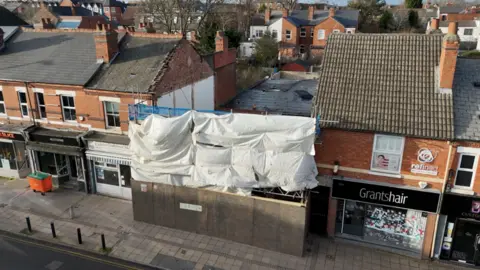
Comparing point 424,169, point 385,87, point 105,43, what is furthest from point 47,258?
point 385,87

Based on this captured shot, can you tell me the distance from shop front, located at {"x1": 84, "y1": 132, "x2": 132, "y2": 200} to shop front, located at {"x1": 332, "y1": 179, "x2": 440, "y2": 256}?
32.3 ft

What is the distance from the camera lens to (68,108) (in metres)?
18.0

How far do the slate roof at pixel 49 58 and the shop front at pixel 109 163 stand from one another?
3115 millimetres

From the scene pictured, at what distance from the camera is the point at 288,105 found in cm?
2442

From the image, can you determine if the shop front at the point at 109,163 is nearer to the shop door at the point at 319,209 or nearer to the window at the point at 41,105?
the window at the point at 41,105

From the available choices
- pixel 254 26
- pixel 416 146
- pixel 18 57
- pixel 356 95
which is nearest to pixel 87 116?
pixel 18 57

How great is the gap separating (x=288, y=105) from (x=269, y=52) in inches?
823

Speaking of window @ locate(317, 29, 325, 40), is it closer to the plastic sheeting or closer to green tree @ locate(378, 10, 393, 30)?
green tree @ locate(378, 10, 393, 30)

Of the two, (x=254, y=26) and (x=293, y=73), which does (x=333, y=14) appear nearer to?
(x=254, y=26)

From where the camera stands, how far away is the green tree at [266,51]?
1716 inches

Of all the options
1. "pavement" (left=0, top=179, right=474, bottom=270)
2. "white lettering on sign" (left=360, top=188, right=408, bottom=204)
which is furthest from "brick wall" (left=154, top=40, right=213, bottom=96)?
"white lettering on sign" (left=360, top=188, right=408, bottom=204)

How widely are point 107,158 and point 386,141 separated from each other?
1256cm

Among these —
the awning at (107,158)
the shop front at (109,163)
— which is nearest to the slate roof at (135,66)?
the shop front at (109,163)

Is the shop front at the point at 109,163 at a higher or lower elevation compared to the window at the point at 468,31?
lower
